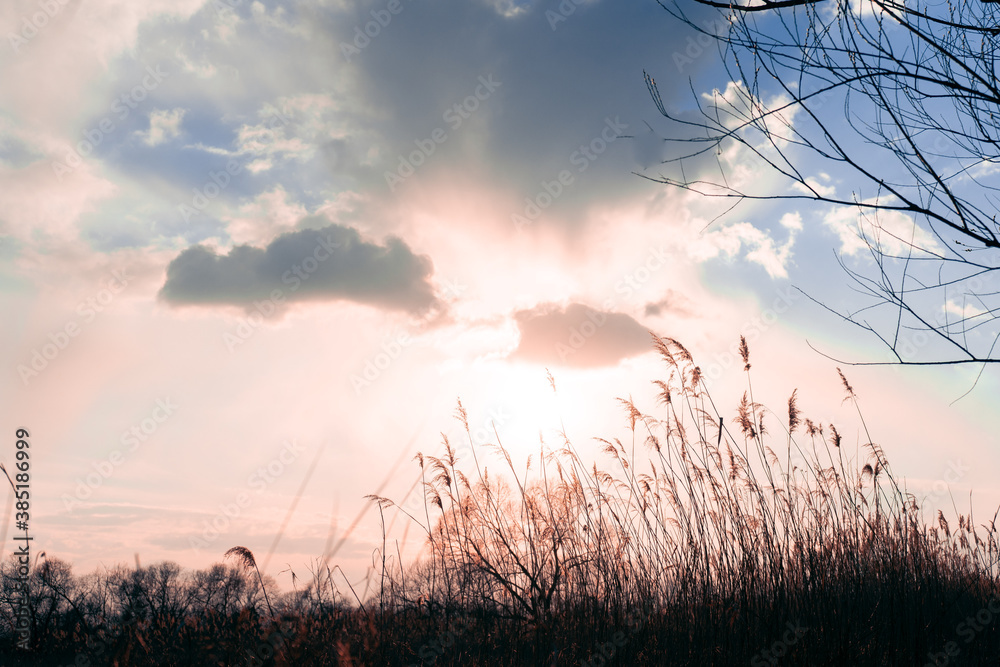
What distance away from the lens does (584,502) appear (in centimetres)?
538

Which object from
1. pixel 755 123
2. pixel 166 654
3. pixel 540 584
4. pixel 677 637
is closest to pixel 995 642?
pixel 677 637

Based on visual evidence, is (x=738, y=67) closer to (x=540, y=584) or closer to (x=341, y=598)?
(x=540, y=584)

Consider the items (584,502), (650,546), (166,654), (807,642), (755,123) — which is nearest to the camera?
(755,123)

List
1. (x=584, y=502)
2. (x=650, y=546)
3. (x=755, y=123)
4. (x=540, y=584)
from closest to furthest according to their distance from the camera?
(x=755, y=123) → (x=540, y=584) → (x=650, y=546) → (x=584, y=502)

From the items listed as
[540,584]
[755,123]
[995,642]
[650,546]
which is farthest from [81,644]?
[995,642]

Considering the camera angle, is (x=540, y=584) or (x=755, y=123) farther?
(x=540, y=584)

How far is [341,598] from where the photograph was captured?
15.7 feet

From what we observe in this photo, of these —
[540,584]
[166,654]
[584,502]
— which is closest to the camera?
[166,654]

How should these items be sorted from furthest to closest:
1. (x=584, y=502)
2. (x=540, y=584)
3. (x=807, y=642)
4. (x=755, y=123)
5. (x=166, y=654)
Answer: (x=584, y=502), (x=540, y=584), (x=166, y=654), (x=807, y=642), (x=755, y=123)

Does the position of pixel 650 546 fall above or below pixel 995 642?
above

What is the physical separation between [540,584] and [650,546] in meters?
1.09

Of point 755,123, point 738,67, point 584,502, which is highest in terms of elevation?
point 738,67

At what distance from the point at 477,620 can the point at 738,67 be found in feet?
14.0

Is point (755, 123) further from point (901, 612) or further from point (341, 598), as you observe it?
point (341, 598)
